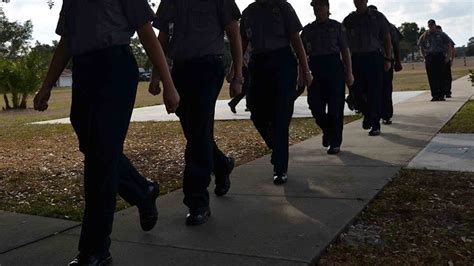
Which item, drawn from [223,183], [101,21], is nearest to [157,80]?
[101,21]

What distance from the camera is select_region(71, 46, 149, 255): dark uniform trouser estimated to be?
119 inches

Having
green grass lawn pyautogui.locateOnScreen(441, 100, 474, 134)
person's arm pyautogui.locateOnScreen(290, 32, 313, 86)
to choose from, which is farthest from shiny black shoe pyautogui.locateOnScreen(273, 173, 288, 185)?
green grass lawn pyautogui.locateOnScreen(441, 100, 474, 134)

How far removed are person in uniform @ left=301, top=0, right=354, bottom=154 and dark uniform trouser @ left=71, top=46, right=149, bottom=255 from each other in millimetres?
4038

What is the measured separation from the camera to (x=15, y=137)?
37.8ft

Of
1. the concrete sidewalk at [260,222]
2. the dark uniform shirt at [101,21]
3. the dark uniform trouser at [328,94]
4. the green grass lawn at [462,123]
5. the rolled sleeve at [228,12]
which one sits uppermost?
the rolled sleeve at [228,12]

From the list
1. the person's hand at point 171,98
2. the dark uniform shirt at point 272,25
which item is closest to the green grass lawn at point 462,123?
the dark uniform shirt at point 272,25

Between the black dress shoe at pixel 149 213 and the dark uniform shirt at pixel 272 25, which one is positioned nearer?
the black dress shoe at pixel 149 213

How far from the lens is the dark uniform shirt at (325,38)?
6.81 metres

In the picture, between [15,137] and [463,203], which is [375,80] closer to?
[463,203]

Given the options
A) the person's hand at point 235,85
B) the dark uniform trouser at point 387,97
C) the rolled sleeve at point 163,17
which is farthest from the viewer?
the dark uniform trouser at point 387,97

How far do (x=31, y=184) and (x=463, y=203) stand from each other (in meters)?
4.37

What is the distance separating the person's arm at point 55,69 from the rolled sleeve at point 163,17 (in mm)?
902

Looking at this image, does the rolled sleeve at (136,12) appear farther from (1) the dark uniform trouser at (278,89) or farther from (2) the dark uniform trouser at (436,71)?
(2) the dark uniform trouser at (436,71)

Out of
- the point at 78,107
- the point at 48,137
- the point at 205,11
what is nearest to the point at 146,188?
the point at 78,107
